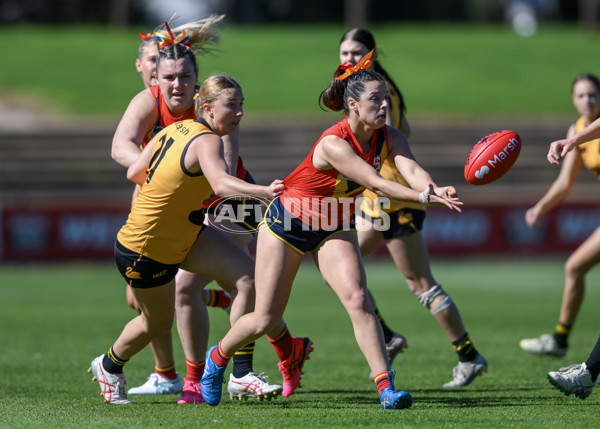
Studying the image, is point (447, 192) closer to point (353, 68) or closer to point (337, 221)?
point (337, 221)

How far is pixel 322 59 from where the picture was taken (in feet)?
108

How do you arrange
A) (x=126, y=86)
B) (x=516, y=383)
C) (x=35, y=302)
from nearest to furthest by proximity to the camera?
(x=516, y=383) → (x=35, y=302) → (x=126, y=86)

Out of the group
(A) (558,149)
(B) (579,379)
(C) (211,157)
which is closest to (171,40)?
(C) (211,157)

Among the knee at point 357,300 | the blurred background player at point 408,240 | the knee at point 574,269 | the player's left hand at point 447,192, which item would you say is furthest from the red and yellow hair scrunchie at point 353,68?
the knee at point 574,269

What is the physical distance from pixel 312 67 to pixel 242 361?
27068 millimetres

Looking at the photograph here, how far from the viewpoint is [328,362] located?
772 cm

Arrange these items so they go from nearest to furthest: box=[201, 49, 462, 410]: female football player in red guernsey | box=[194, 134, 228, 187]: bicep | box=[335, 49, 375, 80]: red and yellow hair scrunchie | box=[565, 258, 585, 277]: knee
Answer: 1. box=[194, 134, 228, 187]: bicep
2. box=[201, 49, 462, 410]: female football player in red guernsey
3. box=[335, 49, 375, 80]: red and yellow hair scrunchie
4. box=[565, 258, 585, 277]: knee

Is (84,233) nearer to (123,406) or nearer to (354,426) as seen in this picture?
(123,406)

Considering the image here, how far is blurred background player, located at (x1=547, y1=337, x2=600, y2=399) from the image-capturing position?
5516mm

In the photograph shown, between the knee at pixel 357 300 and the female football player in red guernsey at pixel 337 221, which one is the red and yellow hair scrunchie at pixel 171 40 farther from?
the knee at pixel 357 300

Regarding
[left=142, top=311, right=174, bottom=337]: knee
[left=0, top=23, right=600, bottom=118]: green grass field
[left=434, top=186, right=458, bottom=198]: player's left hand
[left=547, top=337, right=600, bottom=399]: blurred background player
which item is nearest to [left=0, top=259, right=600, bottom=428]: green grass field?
[left=547, top=337, right=600, bottom=399]: blurred background player

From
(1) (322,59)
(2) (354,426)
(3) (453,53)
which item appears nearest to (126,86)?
(1) (322,59)

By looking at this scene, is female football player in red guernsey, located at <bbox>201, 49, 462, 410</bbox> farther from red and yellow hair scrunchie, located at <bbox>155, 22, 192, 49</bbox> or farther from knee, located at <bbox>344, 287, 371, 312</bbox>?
red and yellow hair scrunchie, located at <bbox>155, 22, 192, 49</bbox>

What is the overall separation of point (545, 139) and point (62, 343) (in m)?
17.8
